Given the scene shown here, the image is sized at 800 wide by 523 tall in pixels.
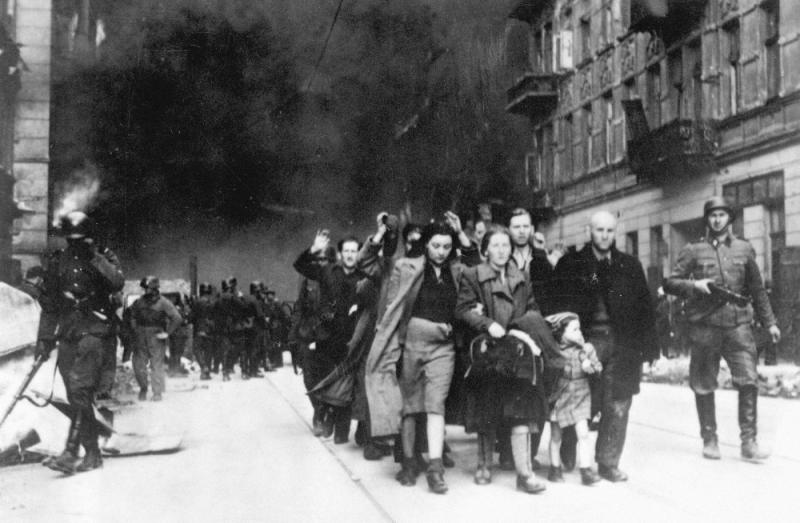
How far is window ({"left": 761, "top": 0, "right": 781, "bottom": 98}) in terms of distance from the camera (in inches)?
786

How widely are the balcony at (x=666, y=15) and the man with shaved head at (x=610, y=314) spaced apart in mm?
18428

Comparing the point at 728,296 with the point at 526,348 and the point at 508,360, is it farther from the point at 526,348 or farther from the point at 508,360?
the point at 508,360

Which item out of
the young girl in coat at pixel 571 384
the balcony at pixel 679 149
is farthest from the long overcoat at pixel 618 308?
the balcony at pixel 679 149

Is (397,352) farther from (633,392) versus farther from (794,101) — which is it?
(794,101)

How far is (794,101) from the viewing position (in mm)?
19188

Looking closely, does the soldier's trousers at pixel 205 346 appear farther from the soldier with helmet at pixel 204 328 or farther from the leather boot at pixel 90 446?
the leather boot at pixel 90 446

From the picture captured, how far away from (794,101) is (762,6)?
279 cm

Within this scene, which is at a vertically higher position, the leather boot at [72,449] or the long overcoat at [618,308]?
the long overcoat at [618,308]

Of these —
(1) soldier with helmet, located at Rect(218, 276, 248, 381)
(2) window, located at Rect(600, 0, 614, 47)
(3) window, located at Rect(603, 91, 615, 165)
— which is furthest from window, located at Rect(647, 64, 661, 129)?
(1) soldier with helmet, located at Rect(218, 276, 248, 381)

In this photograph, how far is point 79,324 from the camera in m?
7.75

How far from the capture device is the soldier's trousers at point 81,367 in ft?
25.1

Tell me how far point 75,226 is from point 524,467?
4.10 m

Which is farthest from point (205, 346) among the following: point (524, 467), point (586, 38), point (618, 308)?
point (586, 38)

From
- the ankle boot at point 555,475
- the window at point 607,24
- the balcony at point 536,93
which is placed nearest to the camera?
the ankle boot at point 555,475
